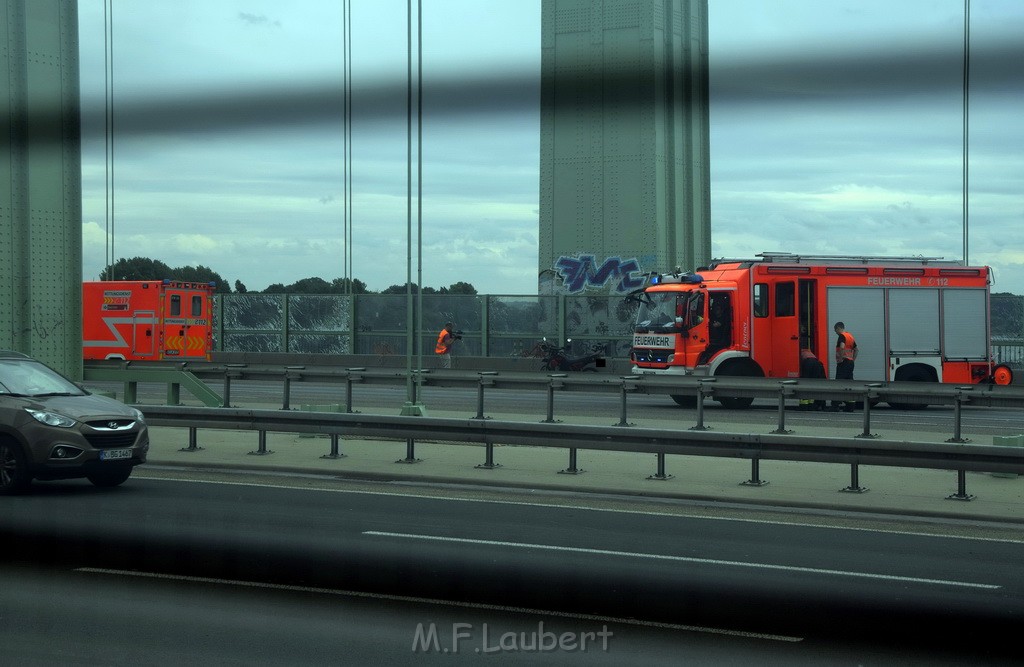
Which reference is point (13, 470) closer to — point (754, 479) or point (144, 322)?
point (754, 479)

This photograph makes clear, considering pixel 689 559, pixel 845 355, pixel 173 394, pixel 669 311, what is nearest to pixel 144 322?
pixel 173 394

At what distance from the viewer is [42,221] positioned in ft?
11.9

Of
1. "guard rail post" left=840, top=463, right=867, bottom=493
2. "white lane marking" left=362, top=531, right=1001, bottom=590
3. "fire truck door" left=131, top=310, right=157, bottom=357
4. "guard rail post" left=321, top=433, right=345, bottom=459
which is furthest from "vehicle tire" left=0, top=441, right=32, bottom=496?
"fire truck door" left=131, top=310, right=157, bottom=357

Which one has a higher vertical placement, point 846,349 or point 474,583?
point 846,349

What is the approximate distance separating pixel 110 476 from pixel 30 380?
58.3 inches

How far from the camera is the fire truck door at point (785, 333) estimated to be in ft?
86.8

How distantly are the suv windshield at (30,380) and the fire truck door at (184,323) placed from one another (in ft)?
80.2

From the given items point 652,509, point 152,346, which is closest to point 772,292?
point 652,509

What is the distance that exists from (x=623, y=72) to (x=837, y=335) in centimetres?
2561

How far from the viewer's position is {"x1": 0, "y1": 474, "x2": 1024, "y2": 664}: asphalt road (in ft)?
20.6

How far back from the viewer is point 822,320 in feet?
87.6

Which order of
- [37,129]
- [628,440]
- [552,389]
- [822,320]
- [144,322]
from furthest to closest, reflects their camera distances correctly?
1. [144,322]
2. [822,320]
3. [552,389]
4. [628,440]
5. [37,129]

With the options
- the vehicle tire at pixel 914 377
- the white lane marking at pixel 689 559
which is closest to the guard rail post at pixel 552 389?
the white lane marking at pixel 689 559

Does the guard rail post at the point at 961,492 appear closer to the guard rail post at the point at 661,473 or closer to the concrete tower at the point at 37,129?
the guard rail post at the point at 661,473
